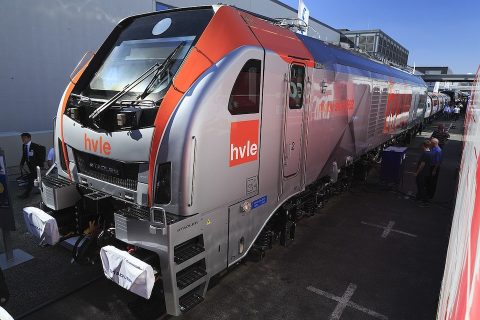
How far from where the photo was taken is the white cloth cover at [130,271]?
3217 millimetres

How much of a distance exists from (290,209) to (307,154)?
94 cm

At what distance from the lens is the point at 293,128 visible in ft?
16.7

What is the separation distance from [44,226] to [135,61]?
2.23m

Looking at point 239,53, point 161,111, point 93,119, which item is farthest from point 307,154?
point 93,119

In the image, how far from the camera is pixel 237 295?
461 centimetres

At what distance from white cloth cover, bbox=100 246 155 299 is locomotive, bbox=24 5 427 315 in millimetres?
11

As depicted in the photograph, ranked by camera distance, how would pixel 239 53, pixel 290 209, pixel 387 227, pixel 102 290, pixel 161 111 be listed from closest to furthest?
pixel 161 111
pixel 239 53
pixel 102 290
pixel 290 209
pixel 387 227

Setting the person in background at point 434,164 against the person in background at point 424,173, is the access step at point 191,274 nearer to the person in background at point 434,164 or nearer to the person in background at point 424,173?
the person in background at point 424,173

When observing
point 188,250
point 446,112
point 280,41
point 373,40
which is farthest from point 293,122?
point 373,40

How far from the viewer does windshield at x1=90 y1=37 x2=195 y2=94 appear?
13.0 ft

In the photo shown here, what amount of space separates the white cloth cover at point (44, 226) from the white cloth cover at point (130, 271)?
94 cm

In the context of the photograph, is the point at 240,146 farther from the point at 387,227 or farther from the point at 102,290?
the point at 387,227

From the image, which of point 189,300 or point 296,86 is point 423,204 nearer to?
point 296,86

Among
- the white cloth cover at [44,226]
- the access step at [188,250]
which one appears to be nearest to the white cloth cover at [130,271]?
the access step at [188,250]
